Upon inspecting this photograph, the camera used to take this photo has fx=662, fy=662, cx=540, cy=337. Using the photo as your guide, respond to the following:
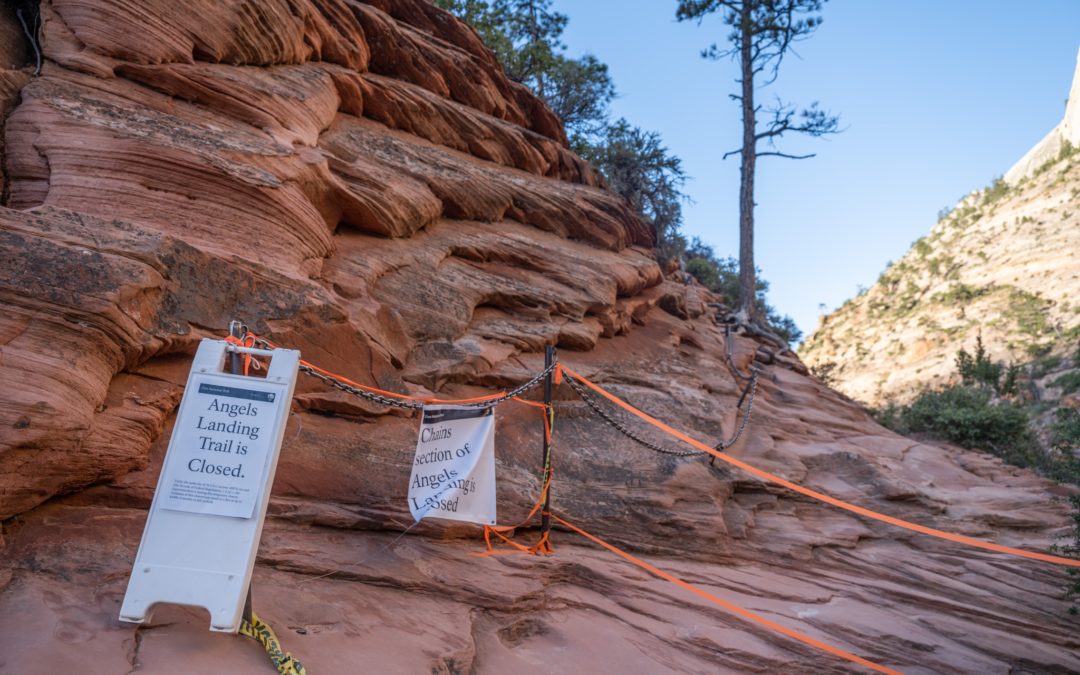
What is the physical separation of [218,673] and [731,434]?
7416 mm

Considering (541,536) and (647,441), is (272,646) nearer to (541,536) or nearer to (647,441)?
(541,536)

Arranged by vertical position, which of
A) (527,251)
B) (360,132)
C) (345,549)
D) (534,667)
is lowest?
(534,667)

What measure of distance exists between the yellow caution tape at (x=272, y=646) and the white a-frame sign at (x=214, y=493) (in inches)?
10.7

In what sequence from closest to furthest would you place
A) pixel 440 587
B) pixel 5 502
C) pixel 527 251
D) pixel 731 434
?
1. pixel 5 502
2. pixel 440 587
3. pixel 731 434
4. pixel 527 251

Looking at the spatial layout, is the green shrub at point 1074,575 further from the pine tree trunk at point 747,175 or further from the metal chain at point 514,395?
the pine tree trunk at point 747,175

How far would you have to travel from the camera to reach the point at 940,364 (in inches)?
1053

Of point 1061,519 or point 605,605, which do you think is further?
point 1061,519

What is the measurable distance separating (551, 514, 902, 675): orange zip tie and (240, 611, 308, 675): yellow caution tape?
11.1 ft

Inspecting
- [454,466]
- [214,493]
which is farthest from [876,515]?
[214,493]

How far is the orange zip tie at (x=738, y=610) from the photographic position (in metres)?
4.93

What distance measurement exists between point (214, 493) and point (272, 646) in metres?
0.79

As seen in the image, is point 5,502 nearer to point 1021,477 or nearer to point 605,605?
point 605,605

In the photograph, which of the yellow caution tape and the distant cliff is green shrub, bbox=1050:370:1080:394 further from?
the yellow caution tape

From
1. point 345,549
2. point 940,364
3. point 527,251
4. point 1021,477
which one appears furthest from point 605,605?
point 940,364
